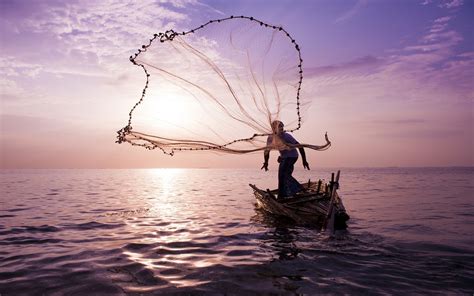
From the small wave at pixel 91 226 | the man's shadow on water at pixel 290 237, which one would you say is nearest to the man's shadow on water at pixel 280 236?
the man's shadow on water at pixel 290 237

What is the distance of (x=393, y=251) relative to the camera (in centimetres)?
1041

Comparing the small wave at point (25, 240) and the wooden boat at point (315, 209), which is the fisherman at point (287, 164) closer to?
the wooden boat at point (315, 209)

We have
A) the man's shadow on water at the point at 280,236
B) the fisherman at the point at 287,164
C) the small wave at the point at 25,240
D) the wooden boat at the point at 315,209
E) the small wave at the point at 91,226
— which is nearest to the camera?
the man's shadow on water at the point at 280,236

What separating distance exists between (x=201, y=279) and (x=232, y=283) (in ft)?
2.49

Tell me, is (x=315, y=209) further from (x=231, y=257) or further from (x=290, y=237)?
(x=231, y=257)

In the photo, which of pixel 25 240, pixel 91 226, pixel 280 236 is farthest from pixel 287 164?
pixel 25 240

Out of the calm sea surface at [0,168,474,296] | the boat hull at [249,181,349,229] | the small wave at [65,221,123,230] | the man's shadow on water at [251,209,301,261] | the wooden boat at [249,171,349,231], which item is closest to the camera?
the calm sea surface at [0,168,474,296]

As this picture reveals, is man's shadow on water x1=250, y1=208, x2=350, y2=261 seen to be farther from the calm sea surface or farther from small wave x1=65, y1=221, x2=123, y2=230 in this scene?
small wave x1=65, y1=221, x2=123, y2=230

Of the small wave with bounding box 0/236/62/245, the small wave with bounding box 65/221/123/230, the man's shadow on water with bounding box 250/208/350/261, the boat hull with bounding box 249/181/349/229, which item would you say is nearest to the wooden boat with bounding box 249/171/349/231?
the boat hull with bounding box 249/181/349/229

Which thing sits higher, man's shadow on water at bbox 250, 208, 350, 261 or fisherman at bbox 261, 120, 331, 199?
fisherman at bbox 261, 120, 331, 199

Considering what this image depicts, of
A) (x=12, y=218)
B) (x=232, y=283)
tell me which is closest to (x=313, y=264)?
(x=232, y=283)

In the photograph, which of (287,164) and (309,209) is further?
(287,164)

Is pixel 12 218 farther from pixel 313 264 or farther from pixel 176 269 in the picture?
pixel 313 264

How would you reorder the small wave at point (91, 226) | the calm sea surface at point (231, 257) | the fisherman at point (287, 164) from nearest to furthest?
1. the calm sea surface at point (231, 257)
2. the fisherman at point (287, 164)
3. the small wave at point (91, 226)
